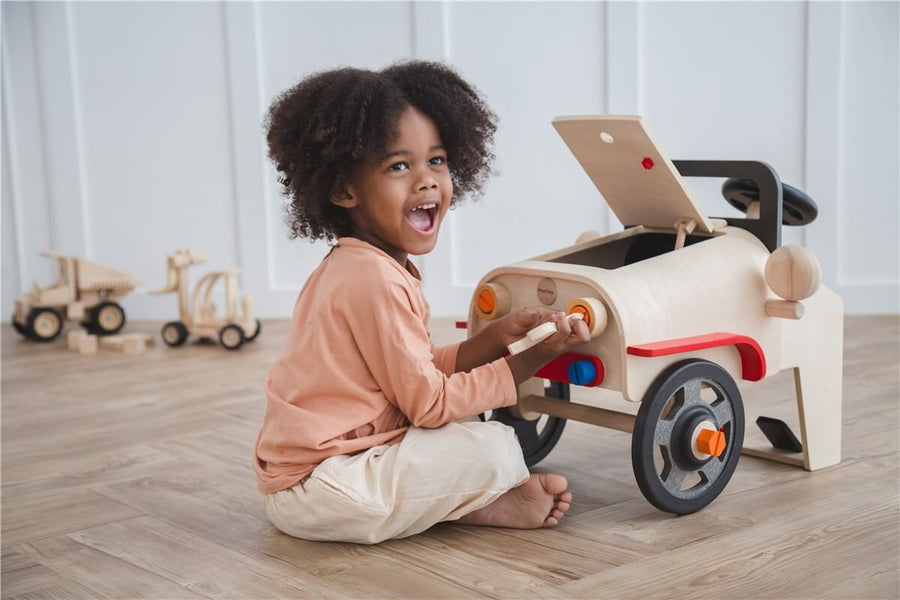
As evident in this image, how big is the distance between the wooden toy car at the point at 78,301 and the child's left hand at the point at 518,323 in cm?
177

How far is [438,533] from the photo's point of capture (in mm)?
1166

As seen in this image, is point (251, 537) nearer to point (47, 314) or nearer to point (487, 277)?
point (487, 277)

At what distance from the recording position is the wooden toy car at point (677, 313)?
1.14 m

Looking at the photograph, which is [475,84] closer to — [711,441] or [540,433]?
[540,433]

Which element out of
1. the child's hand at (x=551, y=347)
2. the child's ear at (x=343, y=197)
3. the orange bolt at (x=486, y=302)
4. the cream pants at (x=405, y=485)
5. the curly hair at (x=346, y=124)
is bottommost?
the cream pants at (x=405, y=485)

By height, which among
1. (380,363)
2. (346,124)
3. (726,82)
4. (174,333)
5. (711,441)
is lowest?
(174,333)

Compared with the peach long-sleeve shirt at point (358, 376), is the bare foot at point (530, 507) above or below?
below

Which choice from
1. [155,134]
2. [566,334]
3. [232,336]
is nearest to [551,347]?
[566,334]

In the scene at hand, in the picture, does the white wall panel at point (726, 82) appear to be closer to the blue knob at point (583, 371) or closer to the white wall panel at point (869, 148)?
the white wall panel at point (869, 148)

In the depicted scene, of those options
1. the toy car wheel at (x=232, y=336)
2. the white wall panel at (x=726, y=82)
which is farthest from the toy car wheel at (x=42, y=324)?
the white wall panel at (x=726, y=82)

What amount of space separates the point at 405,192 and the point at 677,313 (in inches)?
13.5

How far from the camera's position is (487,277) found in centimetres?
130

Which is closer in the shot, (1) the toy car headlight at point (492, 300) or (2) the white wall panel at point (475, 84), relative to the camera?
(1) the toy car headlight at point (492, 300)

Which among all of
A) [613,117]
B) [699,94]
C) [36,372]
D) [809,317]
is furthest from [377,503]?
[699,94]
